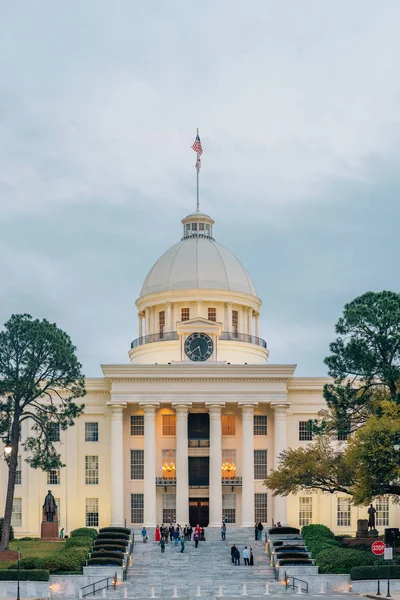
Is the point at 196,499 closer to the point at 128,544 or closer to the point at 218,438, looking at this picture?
the point at 218,438

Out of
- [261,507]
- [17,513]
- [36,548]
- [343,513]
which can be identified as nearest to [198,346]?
[261,507]

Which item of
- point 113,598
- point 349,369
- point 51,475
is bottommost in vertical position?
point 113,598

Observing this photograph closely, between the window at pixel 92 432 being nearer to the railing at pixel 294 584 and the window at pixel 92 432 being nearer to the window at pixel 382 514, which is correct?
the window at pixel 382 514

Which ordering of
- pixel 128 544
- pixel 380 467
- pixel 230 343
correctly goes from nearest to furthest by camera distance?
pixel 380 467
pixel 128 544
pixel 230 343

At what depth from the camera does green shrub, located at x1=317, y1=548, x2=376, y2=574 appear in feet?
200

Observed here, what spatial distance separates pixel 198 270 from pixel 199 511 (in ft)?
68.9

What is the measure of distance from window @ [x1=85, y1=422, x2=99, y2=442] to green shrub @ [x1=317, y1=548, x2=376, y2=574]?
30.7 meters

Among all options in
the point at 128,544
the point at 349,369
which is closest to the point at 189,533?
the point at 128,544

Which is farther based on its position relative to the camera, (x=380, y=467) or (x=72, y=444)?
(x=72, y=444)

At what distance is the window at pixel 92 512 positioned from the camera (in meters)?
87.6

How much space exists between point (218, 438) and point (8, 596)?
3030 cm

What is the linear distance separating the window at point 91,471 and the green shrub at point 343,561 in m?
29.9

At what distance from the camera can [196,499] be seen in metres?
87.3

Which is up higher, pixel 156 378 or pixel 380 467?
pixel 156 378
